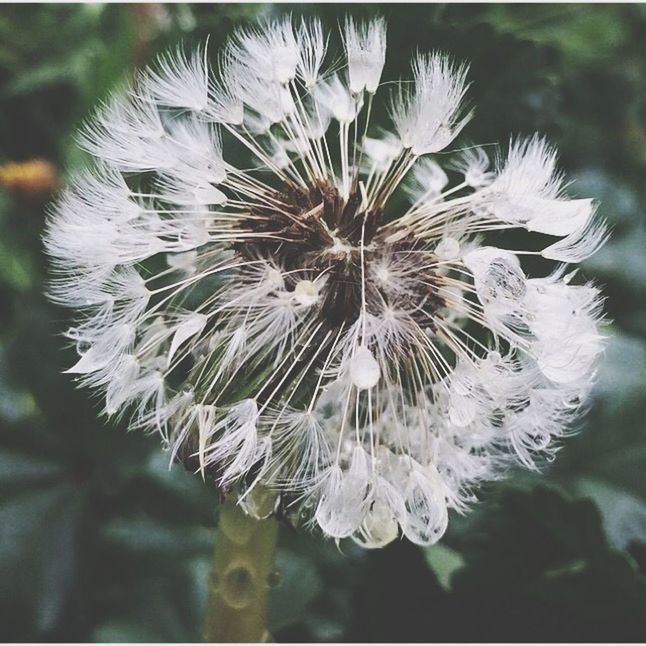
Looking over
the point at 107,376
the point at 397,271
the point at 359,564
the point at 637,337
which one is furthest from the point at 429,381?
the point at 637,337

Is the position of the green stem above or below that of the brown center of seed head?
below

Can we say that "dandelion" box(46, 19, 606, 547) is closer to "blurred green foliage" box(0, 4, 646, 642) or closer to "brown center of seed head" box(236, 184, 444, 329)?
"brown center of seed head" box(236, 184, 444, 329)

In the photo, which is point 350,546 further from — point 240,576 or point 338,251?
point 338,251

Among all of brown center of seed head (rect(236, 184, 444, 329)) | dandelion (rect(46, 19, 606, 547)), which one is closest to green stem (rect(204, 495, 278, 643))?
dandelion (rect(46, 19, 606, 547))

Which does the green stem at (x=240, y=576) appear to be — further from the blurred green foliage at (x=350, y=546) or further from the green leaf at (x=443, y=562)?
the green leaf at (x=443, y=562)

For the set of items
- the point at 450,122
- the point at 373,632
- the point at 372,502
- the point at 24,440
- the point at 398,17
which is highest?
the point at 398,17

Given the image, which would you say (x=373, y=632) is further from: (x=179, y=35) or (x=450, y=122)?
(x=179, y=35)

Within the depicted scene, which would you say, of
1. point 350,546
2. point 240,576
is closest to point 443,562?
point 350,546
